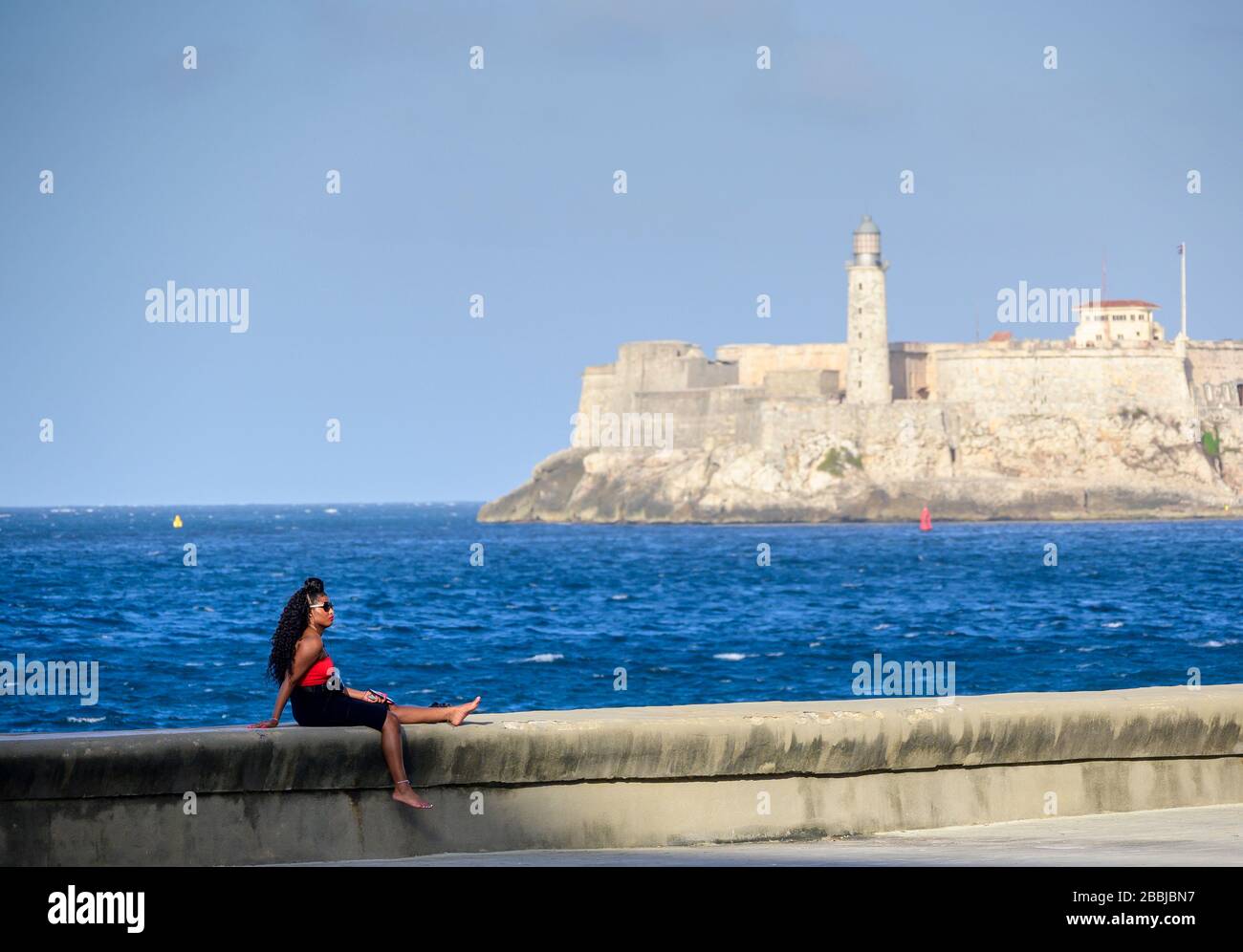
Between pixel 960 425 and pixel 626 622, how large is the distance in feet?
205

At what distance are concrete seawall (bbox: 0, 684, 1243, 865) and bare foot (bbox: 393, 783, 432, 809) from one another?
0.25 feet

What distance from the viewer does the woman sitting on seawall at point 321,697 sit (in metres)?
6.70

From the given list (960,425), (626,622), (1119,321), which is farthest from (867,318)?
(626,622)

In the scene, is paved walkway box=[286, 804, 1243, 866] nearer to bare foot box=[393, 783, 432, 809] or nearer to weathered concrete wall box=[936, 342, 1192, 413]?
bare foot box=[393, 783, 432, 809]

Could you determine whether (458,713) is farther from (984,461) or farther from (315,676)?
(984,461)

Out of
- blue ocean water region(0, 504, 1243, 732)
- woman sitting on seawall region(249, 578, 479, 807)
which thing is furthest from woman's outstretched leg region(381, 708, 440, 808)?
blue ocean water region(0, 504, 1243, 732)

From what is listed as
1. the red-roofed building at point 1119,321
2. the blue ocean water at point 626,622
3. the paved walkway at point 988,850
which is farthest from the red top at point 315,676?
the red-roofed building at point 1119,321

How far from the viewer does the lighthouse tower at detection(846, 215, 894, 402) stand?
95938mm

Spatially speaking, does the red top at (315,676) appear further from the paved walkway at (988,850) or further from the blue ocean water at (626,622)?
the blue ocean water at (626,622)

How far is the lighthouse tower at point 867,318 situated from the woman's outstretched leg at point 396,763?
90.5 meters

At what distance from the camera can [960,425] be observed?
321 feet
